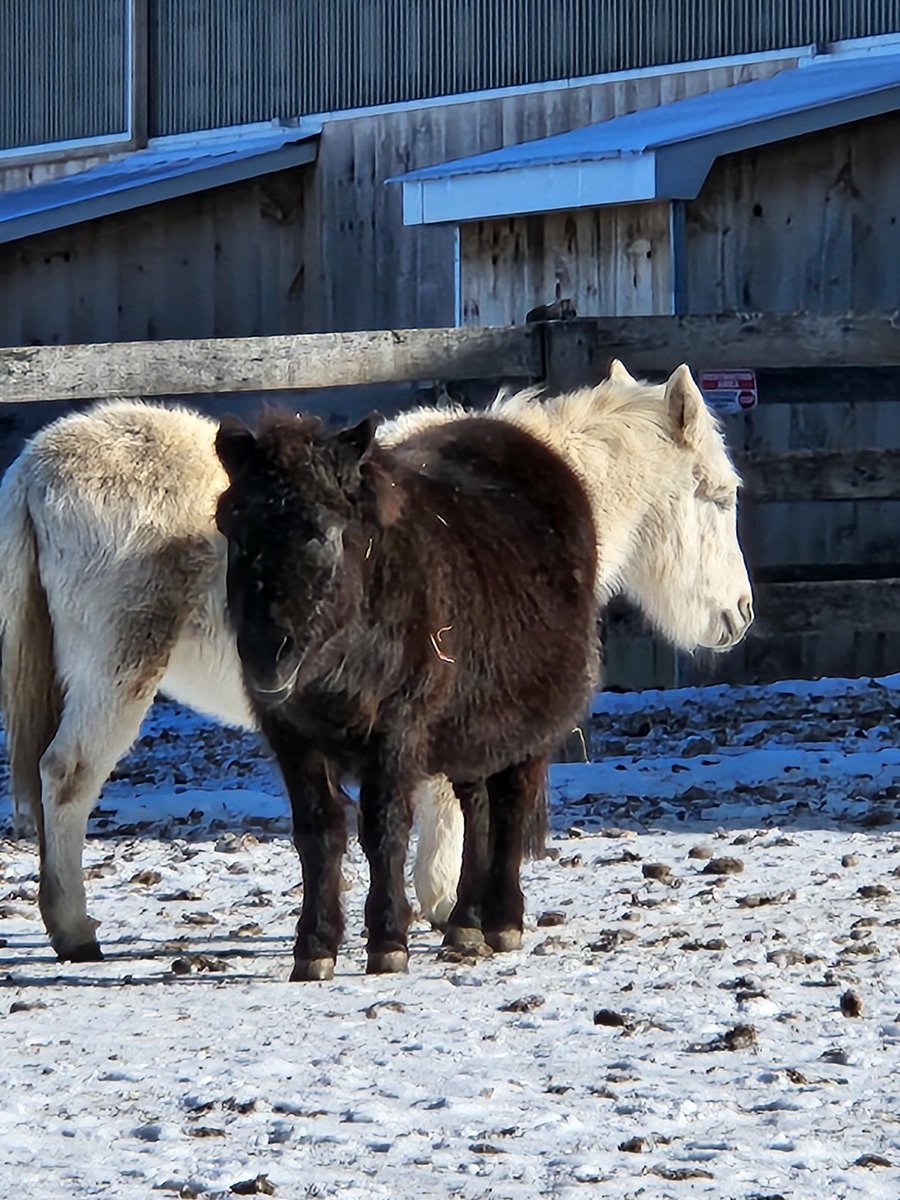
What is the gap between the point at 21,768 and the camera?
5.85m

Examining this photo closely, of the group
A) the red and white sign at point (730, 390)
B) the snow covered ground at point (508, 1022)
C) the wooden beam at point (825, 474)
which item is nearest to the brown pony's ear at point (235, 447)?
the snow covered ground at point (508, 1022)

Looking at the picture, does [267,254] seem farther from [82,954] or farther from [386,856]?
[386,856]

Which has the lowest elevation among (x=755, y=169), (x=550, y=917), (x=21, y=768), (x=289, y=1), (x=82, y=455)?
(x=550, y=917)

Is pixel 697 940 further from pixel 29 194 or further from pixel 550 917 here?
pixel 29 194

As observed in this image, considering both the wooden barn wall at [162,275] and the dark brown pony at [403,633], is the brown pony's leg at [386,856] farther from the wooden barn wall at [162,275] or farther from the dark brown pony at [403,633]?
the wooden barn wall at [162,275]

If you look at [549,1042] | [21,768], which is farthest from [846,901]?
[21,768]

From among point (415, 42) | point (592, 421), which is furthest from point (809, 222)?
point (592, 421)

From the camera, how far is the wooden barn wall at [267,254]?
1549cm

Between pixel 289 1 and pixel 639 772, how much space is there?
10.2m

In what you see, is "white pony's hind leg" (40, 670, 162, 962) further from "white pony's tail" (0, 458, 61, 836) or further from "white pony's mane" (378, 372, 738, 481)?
"white pony's mane" (378, 372, 738, 481)

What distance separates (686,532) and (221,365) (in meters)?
2.83

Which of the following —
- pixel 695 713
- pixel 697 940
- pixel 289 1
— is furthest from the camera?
pixel 289 1

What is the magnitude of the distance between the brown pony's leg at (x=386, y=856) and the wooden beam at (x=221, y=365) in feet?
11.6

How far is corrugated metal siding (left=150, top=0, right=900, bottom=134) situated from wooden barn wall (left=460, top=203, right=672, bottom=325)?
293 centimetres
